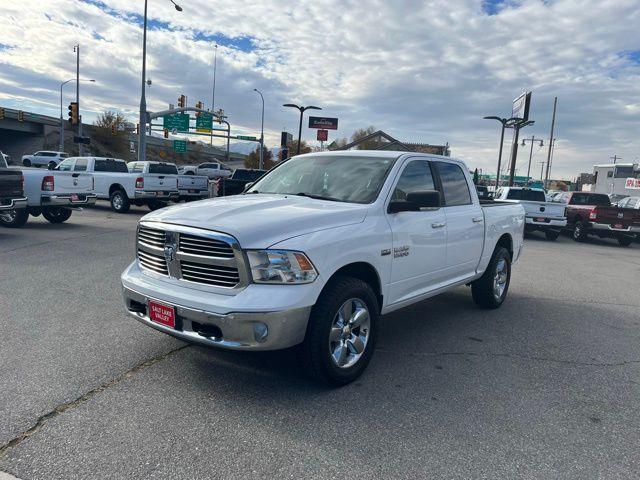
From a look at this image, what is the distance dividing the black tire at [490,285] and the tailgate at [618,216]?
465 inches

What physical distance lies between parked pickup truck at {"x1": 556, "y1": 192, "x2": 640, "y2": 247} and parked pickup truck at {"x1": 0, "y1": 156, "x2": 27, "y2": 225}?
663 inches

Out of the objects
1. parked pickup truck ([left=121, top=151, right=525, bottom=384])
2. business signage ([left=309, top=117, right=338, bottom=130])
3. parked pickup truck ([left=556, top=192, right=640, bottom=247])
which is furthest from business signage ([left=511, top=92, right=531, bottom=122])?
parked pickup truck ([left=121, top=151, right=525, bottom=384])

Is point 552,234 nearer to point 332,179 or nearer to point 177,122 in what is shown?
point 332,179

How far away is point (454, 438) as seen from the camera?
322 cm

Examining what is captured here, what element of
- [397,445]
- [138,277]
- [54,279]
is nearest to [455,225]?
[397,445]

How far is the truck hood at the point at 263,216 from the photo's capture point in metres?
3.47

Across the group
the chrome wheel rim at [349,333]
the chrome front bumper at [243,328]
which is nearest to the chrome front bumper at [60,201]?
the chrome front bumper at [243,328]

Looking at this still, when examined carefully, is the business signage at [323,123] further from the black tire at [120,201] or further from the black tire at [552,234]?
the black tire at [552,234]

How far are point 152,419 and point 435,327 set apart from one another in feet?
11.3

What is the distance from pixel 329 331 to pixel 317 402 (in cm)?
53

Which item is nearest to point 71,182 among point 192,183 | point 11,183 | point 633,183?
point 11,183

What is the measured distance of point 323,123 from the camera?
6125 centimetres

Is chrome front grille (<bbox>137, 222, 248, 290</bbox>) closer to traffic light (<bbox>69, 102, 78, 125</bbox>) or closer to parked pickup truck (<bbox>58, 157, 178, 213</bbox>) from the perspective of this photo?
parked pickup truck (<bbox>58, 157, 178, 213</bbox>)

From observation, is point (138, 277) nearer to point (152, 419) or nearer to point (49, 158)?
point (152, 419)
